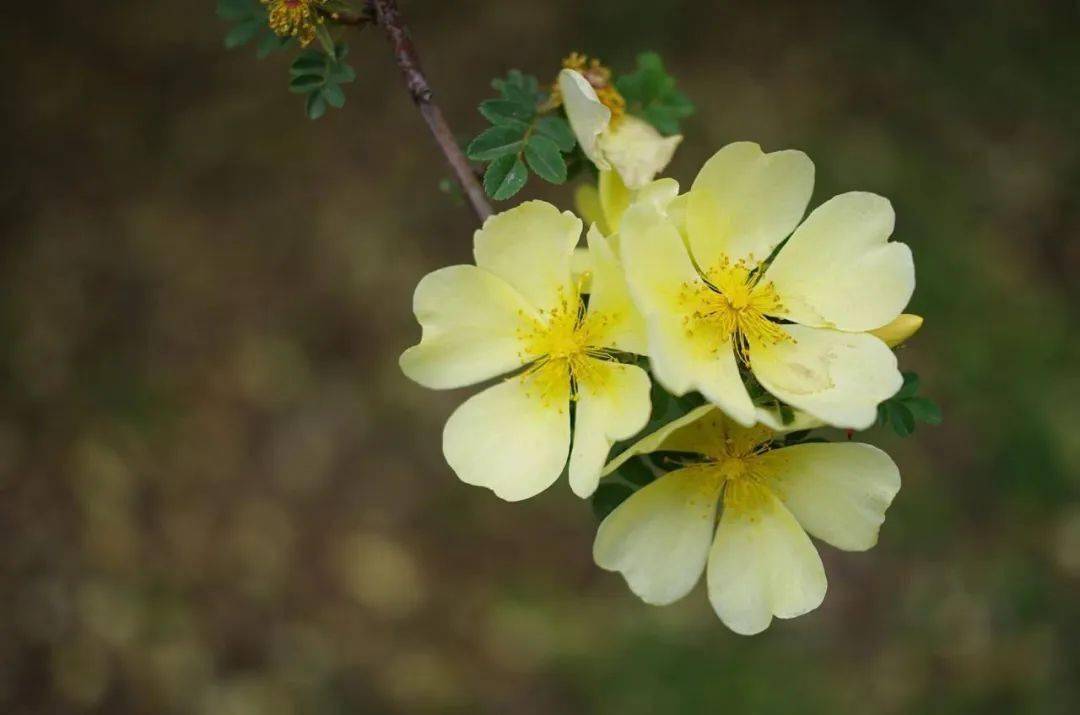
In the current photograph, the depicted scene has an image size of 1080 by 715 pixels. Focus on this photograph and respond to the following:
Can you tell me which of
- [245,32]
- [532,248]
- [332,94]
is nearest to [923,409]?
[532,248]

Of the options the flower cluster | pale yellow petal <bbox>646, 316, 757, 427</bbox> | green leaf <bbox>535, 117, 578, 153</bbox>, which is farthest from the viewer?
green leaf <bbox>535, 117, 578, 153</bbox>

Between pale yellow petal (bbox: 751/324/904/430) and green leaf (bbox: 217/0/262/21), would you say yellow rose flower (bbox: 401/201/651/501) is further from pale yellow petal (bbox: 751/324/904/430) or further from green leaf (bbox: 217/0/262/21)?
green leaf (bbox: 217/0/262/21)

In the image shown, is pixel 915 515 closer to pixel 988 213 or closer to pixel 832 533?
pixel 988 213

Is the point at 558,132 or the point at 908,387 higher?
the point at 558,132

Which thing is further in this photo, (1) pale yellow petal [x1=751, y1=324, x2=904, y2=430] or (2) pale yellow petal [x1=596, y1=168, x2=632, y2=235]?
(2) pale yellow petal [x1=596, y1=168, x2=632, y2=235]

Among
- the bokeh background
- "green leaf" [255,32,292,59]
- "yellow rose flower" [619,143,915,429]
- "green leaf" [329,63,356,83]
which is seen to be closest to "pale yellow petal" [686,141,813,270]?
"yellow rose flower" [619,143,915,429]

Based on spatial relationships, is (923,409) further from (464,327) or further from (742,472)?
(464,327)
